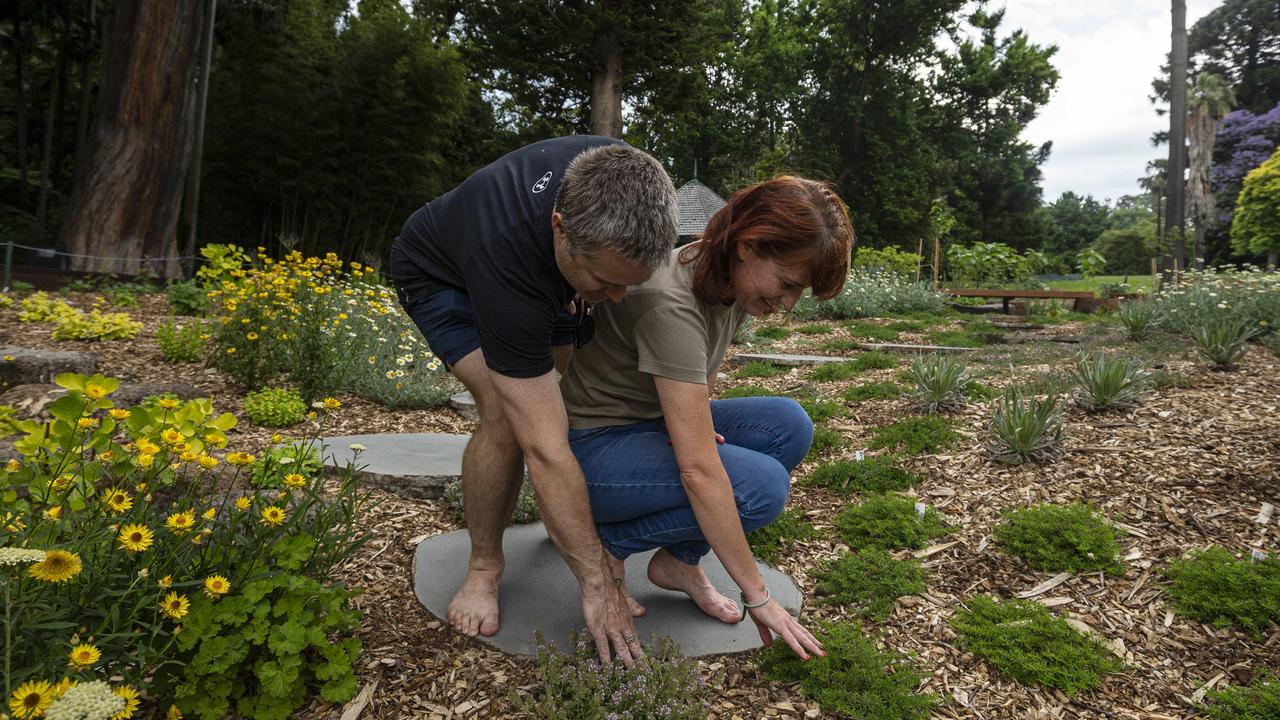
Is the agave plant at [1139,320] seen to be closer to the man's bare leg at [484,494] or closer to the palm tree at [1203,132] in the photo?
the man's bare leg at [484,494]

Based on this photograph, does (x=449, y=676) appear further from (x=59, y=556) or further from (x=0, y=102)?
(x=0, y=102)

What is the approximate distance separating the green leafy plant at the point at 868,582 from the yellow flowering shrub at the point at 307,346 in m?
2.55

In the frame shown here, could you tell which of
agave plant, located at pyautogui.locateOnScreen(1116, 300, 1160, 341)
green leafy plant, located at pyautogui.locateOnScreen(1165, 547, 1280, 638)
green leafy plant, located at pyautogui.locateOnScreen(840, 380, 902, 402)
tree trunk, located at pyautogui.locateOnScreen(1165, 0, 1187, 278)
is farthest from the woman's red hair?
tree trunk, located at pyautogui.locateOnScreen(1165, 0, 1187, 278)

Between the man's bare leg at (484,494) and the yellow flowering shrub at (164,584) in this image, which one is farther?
the man's bare leg at (484,494)

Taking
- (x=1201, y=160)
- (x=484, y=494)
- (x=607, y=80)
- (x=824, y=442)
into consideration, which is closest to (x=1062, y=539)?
(x=824, y=442)

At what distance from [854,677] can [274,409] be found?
2.71m

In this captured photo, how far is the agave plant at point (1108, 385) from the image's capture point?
3275 millimetres

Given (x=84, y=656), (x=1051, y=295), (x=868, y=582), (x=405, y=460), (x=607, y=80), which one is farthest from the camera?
(x=607, y=80)

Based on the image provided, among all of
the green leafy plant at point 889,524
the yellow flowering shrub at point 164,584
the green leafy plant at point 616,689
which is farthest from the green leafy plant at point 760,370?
the yellow flowering shrub at point 164,584

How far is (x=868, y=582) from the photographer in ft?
6.86

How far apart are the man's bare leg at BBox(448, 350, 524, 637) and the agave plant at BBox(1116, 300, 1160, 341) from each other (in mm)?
5834

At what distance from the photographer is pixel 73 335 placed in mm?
4367

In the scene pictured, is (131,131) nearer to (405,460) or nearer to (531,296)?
(405,460)

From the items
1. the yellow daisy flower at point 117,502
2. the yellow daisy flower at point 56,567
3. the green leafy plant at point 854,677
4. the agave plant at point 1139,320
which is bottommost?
the green leafy plant at point 854,677
